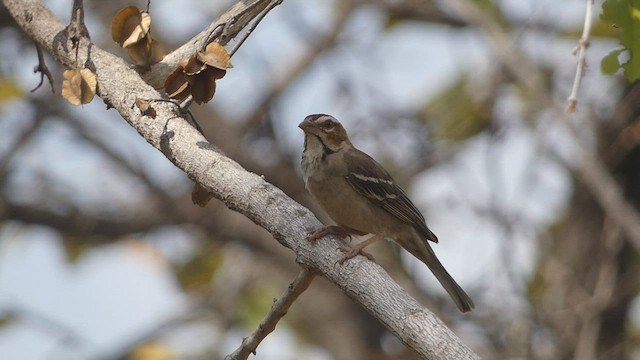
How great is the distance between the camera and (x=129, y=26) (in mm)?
3854

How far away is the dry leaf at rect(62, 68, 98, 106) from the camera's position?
140 inches

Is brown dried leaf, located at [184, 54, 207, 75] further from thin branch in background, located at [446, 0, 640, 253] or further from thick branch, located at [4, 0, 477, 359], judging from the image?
thin branch in background, located at [446, 0, 640, 253]

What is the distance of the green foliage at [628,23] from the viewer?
321 centimetres

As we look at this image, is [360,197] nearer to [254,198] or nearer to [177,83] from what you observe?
[177,83]

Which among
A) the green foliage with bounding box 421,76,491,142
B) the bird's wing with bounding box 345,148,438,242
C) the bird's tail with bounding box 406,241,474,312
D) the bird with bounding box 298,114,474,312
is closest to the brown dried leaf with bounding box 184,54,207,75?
the bird with bounding box 298,114,474,312

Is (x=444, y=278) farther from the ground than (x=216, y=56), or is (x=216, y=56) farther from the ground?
(x=444, y=278)

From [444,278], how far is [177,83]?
226cm

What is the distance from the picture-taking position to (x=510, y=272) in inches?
283

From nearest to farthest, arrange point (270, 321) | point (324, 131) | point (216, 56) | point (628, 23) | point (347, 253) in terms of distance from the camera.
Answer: point (347, 253) < point (628, 23) < point (270, 321) < point (216, 56) < point (324, 131)

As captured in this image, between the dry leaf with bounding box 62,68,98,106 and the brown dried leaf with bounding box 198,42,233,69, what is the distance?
41 centimetres

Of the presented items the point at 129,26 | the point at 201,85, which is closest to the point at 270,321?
the point at 201,85

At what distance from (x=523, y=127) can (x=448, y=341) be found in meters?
6.30

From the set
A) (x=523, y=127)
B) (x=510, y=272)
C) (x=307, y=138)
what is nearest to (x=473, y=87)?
(x=523, y=127)

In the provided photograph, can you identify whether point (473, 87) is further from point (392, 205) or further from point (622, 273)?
point (392, 205)
